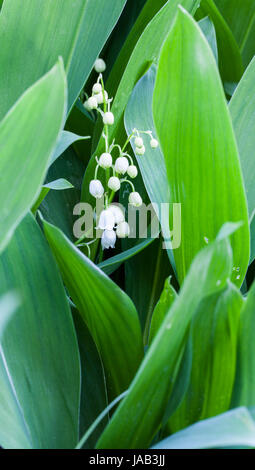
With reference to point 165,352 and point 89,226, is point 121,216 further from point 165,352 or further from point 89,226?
point 165,352

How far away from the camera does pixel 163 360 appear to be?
1.07ft

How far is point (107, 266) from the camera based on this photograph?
1.67 feet

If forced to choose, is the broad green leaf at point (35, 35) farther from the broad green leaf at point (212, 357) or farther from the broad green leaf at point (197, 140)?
the broad green leaf at point (212, 357)

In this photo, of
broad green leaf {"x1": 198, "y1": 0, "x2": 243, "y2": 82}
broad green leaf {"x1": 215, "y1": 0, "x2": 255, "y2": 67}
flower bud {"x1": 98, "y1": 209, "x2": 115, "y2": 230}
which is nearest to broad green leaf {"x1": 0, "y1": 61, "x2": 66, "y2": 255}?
flower bud {"x1": 98, "y1": 209, "x2": 115, "y2": 230}

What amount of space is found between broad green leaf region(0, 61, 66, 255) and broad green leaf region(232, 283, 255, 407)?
0.15 metres

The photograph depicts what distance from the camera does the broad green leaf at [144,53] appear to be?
0.51 meters

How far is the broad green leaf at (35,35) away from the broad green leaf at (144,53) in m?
0.05

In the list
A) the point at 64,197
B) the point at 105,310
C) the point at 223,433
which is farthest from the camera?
the point at 64,197

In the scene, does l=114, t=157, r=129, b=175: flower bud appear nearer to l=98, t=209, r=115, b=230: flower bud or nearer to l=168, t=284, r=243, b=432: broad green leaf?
l=98, t=209, r=115, b=230: flower bud

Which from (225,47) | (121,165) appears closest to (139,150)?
(121,165)

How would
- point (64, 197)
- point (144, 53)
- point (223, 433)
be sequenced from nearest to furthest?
point (223, 433), point (144, 53), point (64, 197)

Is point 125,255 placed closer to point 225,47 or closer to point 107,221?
point 107,221

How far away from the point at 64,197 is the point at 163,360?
1.09 ft
